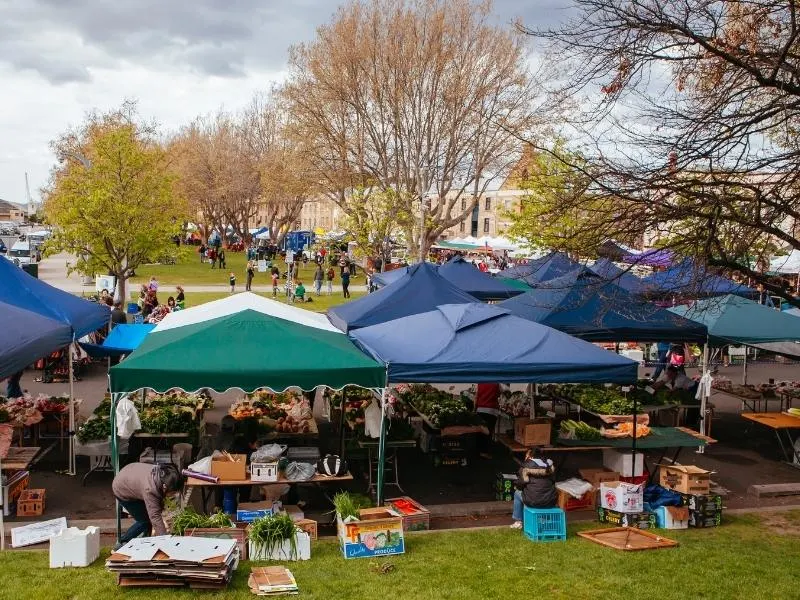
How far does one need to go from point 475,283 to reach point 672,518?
1202cm

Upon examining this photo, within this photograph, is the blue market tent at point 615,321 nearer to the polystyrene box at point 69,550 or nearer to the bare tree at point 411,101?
the polystyrene box at point 69,550

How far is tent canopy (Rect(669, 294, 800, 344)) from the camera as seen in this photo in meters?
13.3

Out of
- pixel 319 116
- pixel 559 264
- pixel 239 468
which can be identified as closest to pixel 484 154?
pixel 319 116

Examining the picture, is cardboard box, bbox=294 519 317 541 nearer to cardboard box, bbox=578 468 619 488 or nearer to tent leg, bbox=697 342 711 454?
cardboard box, bbox=578 468 619 488

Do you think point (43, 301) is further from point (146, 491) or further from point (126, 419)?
point (146, 491)

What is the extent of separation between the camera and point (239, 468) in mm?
8852

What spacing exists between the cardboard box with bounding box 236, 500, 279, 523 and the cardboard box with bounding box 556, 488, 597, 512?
3742 mm

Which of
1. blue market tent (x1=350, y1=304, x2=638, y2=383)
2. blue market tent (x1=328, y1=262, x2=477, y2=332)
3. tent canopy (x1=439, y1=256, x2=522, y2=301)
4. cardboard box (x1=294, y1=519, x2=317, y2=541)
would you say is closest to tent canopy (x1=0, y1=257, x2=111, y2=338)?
blue market tent (x1=328, y1=262, x2=477, y2=332)

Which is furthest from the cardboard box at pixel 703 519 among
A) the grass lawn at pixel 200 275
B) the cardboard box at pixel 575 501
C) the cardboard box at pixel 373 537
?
the grass lawn at pixel 200 275

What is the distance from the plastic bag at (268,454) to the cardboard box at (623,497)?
405 centimetres

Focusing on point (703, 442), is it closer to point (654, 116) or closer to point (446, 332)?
point (446, 332)

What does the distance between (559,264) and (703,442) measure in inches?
307

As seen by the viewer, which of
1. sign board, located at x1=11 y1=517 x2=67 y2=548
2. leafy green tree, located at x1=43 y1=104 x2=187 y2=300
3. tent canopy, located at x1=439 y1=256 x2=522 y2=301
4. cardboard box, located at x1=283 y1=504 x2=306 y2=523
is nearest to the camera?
sign board, located at x1=11 y1=517 x2=67 y2=548

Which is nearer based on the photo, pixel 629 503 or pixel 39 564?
pixel 39 564
